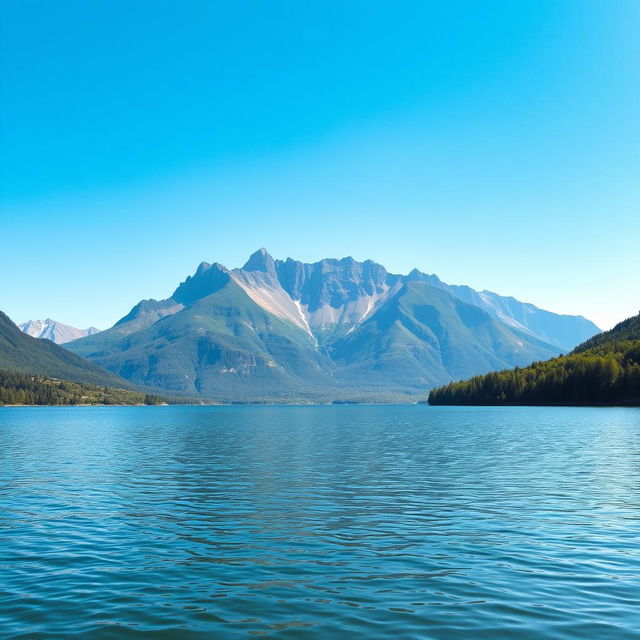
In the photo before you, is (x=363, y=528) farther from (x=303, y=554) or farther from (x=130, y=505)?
(x=130, y=505)

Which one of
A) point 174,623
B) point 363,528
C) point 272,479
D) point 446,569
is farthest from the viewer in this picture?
point 272,479

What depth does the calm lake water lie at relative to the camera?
21.2 m

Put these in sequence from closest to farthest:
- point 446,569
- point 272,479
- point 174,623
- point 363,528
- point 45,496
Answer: point 174,623 < point 446,569 < point 363,528 < point 45,496 < point 272,479

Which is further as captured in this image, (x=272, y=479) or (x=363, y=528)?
(x=272, y=479)

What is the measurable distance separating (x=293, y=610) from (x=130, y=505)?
2666 centimetres

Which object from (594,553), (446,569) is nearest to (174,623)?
(446,569)

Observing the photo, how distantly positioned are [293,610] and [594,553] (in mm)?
16397

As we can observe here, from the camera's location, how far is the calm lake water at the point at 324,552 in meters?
21.2

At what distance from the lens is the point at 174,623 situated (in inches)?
832

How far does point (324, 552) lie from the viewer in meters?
31.0

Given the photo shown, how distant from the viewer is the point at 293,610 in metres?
22.2

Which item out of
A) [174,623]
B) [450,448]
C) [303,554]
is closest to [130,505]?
[303,554]

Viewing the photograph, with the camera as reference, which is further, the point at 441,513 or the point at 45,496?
the point at 45,496

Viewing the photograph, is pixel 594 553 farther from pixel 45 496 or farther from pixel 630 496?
pixel 45 496
